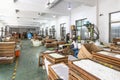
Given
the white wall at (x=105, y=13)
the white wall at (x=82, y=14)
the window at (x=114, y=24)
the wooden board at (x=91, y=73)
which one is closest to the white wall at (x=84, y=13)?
the white wall at (x=82, y=14)

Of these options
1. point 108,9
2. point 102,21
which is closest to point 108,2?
point 108,9

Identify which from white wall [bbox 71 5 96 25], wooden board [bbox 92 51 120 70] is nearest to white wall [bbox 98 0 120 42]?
white wall [bbox 71 5 96 25]

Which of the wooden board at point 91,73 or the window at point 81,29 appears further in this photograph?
the window at point 81,29

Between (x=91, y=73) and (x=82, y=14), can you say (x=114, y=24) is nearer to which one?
(x=82, y=14)

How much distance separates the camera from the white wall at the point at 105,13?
225 inches

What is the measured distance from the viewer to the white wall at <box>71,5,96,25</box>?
7.04 meters

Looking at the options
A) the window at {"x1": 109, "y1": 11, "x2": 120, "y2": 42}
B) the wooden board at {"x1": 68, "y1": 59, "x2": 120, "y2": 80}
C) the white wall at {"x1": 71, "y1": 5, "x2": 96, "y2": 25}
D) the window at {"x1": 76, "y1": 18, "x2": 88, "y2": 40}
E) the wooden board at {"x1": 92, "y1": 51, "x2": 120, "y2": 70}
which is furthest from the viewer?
the window at {"x1": 76, "y1": 18, "x2": 88, "y2": 40}

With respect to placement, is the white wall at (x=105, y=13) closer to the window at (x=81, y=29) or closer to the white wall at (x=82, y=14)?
the white wall at (x=82, y=14)

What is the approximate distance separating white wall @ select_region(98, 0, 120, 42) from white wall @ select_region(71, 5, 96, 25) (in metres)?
0.55

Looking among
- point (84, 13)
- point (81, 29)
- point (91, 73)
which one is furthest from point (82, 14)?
point (91, 73)

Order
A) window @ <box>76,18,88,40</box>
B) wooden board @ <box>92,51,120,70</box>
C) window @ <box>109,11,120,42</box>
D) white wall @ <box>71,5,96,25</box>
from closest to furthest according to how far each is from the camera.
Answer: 1. wooden board @ <box>92,51,120,70</box>
2. window @ <box>109,11,120,42</box>
3. white wall @ <box>71,5,96,25</box>
4. window @ <box>76,18,88,40</box>

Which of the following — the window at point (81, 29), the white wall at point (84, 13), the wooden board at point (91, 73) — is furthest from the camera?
the window at point (81, 29)

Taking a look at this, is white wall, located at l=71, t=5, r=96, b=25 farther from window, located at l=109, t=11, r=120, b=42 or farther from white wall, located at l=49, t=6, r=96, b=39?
window, located at l=109, t=11, r=120, b=42

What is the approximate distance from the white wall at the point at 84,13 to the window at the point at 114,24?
114 cm
